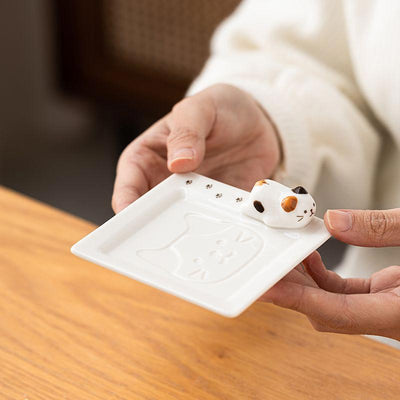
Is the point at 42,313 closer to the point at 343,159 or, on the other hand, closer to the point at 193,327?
the point at 193,327

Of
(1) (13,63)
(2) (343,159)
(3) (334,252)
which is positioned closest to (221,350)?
(2) (343,159)

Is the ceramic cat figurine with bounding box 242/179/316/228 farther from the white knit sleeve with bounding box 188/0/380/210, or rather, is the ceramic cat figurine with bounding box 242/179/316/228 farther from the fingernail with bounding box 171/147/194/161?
the white knit sleeve with bounding box 188/0/380/210

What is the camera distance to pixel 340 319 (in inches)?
18.8

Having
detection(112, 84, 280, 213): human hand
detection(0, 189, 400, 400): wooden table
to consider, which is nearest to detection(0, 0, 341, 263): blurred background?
detection(112, 84, 280, 213): human hand

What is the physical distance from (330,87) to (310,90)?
0.04 metres

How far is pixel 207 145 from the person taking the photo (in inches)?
27.2

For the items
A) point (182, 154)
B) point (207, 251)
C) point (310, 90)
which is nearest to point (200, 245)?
point (207, 251)

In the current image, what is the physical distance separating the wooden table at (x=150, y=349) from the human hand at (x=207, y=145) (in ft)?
0.34

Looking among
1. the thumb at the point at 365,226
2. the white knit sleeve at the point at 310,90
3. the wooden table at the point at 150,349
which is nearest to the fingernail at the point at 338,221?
the thumb at the point at 365,226

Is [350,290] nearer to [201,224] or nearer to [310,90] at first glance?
[201,224]

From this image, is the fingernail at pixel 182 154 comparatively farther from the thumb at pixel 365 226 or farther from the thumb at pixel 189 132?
the thumb at pixel 365 226

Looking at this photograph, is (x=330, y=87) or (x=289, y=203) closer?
(x=289, y=203)

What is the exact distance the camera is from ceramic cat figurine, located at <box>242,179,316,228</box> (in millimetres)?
504

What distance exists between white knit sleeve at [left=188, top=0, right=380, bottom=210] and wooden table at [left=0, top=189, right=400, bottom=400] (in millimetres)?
252
